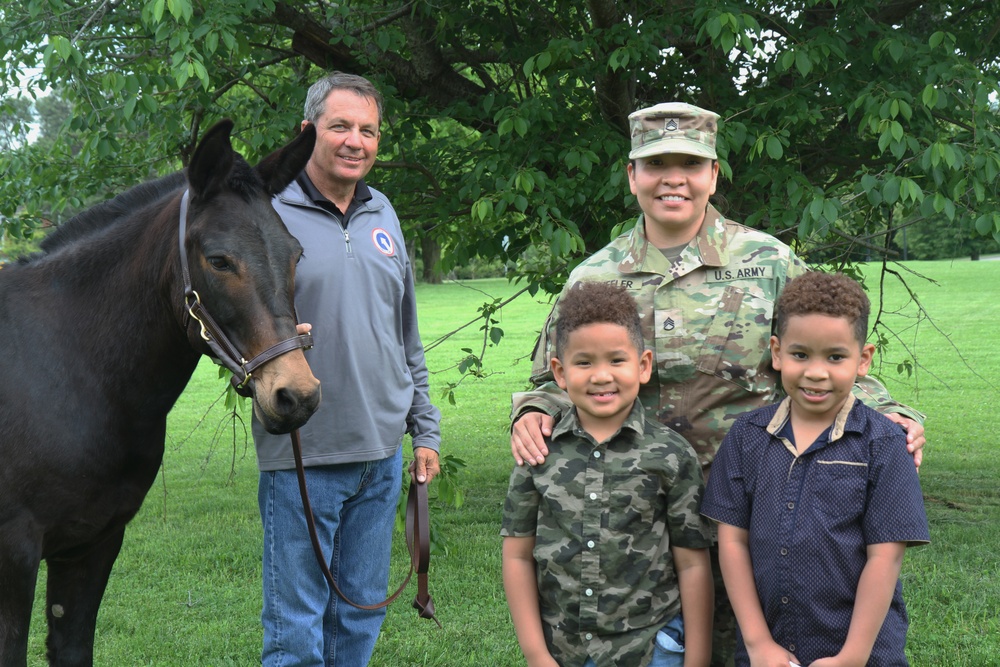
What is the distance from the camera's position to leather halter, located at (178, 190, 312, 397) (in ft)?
8.52

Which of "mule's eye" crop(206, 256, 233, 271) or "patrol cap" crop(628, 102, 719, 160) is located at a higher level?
"patrol cap" crop(628, 102, 719, 160)

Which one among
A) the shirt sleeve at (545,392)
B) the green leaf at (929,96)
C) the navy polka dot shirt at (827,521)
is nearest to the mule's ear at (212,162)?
the shirt sleeve at (545,392)

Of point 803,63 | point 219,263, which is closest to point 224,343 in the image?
point 219,263

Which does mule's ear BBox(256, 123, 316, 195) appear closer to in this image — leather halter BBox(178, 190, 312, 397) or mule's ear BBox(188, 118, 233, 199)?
mule's ear BBox(188, 118, 233, 199)

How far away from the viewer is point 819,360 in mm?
2227

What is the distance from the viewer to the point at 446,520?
737cm

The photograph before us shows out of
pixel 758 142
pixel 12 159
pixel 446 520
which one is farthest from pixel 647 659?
pixel 12 159

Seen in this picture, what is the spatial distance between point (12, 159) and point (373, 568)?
477cm

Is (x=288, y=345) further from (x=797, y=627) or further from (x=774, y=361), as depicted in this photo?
(x=797, y=627)

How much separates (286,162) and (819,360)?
1.70 meters

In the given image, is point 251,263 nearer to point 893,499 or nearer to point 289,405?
point 289,405

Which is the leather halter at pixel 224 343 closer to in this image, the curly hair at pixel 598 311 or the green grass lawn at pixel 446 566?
the curly hair at pixel 598 311

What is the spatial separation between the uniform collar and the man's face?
0.92 metres

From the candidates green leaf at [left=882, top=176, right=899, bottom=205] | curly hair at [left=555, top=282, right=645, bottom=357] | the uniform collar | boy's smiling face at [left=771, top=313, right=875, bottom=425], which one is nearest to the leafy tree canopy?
green leaf at [left=882, top=176, right=899, bottom=205]
